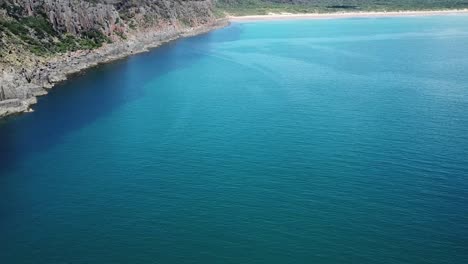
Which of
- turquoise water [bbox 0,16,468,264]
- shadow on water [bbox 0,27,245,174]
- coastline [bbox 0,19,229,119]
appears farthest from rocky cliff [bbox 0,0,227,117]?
turquoise water [bbox 0,16,468,264]

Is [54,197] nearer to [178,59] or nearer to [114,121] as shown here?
[114,121]

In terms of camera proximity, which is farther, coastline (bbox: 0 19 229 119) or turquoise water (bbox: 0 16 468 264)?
coastline (bbox: 0 19 229 119)

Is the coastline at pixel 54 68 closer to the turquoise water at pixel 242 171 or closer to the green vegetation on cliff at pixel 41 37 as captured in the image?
the green vegetation on cliff at pixel 41 37

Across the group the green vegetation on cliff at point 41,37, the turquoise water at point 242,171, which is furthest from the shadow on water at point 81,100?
the green vegetation on cliff at point 41,37

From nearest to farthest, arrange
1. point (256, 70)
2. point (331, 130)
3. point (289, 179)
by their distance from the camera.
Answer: point (289, 179)
point (331, 130)
point (256, 70)

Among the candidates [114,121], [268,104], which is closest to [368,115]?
[268,104]

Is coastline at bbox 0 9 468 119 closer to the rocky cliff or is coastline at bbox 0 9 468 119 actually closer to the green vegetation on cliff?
the rocky cliff
